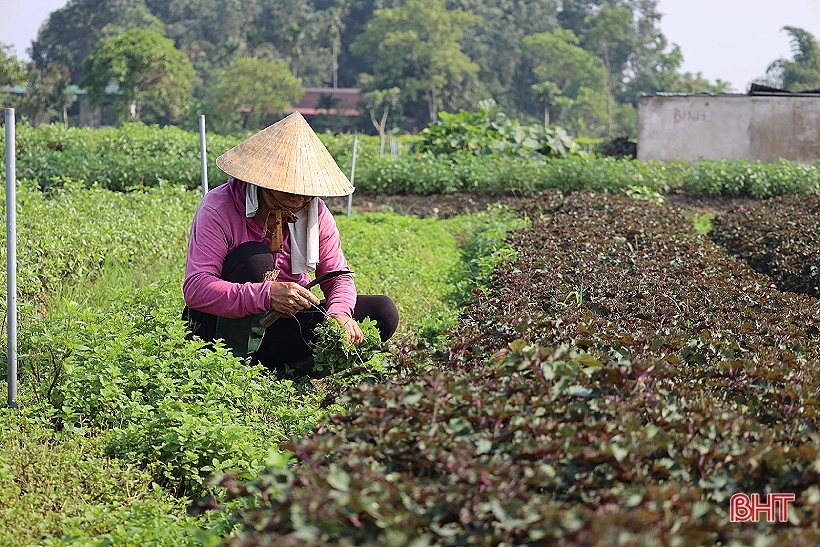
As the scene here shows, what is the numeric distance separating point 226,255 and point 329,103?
59.4m

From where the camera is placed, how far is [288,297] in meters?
3.61

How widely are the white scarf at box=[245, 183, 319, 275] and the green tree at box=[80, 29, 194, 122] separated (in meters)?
42.7

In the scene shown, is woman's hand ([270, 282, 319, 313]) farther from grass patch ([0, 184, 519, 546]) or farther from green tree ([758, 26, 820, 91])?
green tree ([758, 26, 820, 91])

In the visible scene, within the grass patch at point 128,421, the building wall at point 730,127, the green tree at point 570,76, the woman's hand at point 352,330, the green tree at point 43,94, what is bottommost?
the grass patch at point 128,421

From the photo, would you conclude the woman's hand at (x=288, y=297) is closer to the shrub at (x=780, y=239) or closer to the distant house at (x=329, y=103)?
the shrub at (x=780, y=239)

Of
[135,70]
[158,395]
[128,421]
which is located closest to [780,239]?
[158,395]

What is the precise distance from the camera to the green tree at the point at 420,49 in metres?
62.2

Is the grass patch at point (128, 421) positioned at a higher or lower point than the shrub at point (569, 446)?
lower

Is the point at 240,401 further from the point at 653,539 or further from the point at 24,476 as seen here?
the point at 653,539

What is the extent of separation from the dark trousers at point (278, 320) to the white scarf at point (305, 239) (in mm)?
143

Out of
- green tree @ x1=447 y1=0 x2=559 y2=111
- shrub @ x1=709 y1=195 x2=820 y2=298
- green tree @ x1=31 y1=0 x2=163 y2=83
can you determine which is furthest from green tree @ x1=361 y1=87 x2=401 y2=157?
shrub @ x1=709 y1=195 x2=820 y2=298

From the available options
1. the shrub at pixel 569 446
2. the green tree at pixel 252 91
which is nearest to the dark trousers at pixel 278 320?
the shrub at pixel 569 446

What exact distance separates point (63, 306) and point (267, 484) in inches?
135

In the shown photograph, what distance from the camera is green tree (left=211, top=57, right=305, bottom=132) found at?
48781 mm
